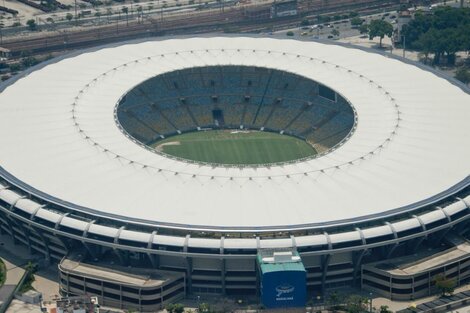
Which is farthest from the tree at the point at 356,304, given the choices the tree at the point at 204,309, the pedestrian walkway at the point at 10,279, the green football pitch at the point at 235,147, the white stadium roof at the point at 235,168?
the green football pitch at the point at 235,147

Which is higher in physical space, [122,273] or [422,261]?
[122,273]

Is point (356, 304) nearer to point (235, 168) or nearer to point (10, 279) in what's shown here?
point (235, 168)

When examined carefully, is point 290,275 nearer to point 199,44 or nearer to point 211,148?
point 211,148

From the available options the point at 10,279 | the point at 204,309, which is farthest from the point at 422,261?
the point at 10,279

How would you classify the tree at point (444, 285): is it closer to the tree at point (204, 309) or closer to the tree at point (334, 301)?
the tree at point (334, 301)

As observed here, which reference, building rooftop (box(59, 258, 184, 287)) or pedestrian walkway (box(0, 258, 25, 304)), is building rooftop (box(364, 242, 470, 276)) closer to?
building rooftop (box(59, 258, 184, 287))

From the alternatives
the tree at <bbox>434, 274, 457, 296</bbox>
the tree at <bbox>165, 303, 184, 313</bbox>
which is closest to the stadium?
the tree at <bbox>434, 274, 457, 296</bbox>
